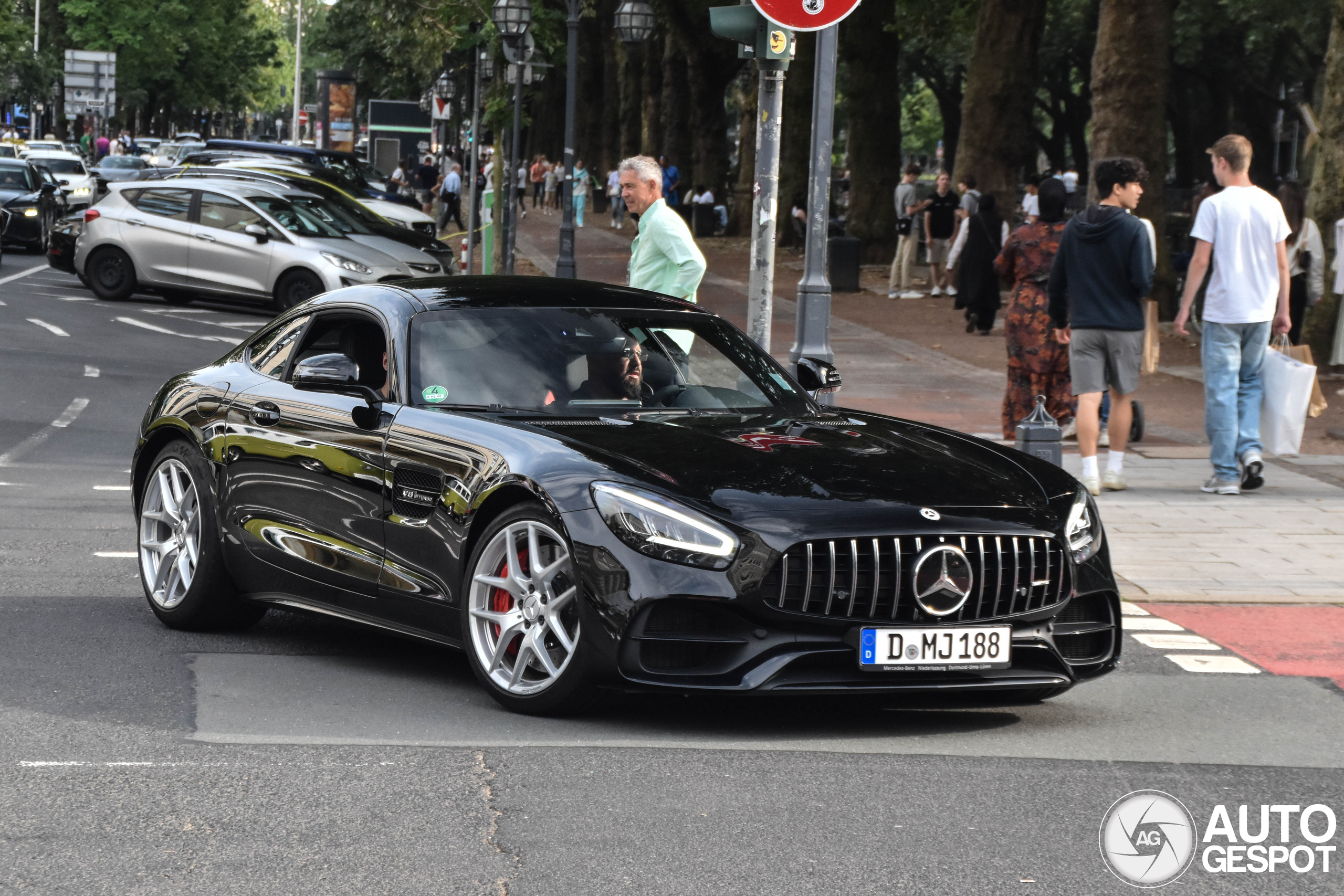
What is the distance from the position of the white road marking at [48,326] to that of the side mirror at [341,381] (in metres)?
14.7

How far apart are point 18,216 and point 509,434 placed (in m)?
30.0

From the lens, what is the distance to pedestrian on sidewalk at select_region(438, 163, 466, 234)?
44406mm

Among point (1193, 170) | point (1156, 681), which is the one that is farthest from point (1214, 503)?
point (1193, 170)

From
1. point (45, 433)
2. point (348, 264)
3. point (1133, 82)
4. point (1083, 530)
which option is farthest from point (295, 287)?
point (1083, 530)

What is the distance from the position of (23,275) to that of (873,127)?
14.3 m

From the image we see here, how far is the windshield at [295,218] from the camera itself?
23.2 metres

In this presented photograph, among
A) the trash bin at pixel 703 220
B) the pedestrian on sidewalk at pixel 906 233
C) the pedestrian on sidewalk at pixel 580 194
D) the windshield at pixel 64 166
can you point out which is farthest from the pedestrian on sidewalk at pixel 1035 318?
the pedestrian on sidewalk at pixel 580 194

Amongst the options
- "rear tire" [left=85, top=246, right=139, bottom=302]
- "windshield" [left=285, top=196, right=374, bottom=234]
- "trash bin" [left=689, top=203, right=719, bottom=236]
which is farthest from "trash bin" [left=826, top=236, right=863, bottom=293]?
"trash bin" [left=689, top=203, right=719, bottom=236]

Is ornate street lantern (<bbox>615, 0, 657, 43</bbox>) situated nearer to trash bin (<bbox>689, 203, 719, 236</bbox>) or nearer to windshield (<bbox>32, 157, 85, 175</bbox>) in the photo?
trash bin (<bbox>689, 203, 719, 236</bbox>)

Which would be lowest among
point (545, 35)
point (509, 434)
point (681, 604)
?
point (681, 604)

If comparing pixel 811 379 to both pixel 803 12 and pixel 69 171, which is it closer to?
pixel 803 12

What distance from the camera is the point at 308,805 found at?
4.72 metres

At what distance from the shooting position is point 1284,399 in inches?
421

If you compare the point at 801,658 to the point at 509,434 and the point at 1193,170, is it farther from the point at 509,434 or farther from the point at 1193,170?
the point at 1193,170
